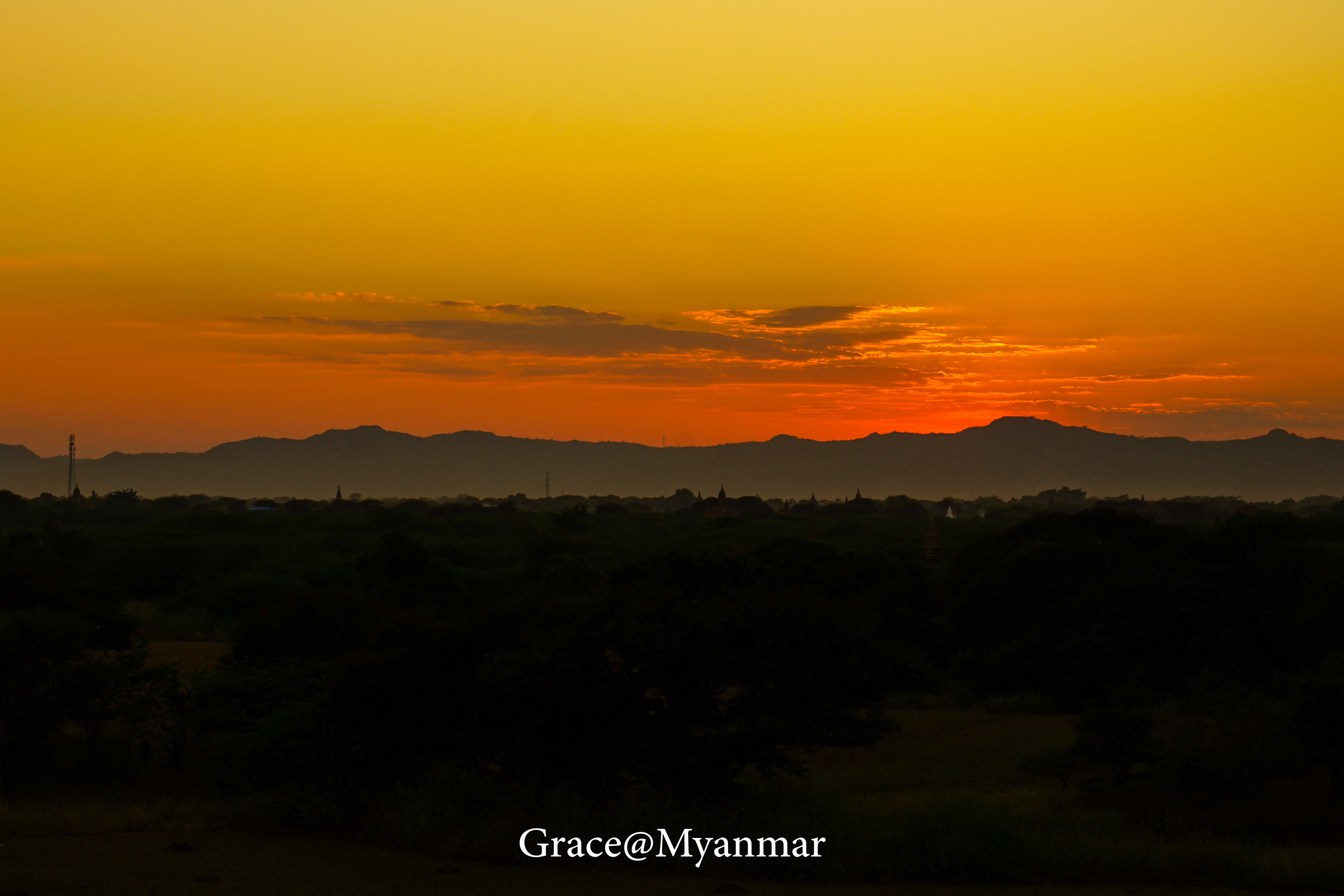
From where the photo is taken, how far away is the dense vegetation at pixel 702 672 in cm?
1831

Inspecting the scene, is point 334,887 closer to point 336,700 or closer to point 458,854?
point 458,854

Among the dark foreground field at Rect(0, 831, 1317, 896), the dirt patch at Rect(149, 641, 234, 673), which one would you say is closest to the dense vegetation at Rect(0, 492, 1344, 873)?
the dirt patch at Rect(149, 641, 234, 673)

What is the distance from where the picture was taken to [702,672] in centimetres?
1822

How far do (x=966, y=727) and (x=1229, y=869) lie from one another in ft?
55.8

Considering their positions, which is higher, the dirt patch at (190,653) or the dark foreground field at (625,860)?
the dark foreground field at (625,860)

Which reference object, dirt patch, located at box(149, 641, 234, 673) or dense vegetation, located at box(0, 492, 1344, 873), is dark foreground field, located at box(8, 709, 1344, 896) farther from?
dirt patch, located at box(149, 641, 234, 673)

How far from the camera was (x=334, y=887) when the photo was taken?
599 inches

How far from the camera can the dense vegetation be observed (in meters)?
18.3

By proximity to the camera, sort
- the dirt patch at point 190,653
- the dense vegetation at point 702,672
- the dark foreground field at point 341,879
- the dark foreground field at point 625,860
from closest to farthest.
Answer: the dark foreground field at point 341,879 → the dark foreground field at point 625,860 → the dense vegetation at point 702,672 → the dirt patch at point 190,653

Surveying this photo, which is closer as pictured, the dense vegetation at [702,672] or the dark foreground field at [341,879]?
the dark foreground field at [341,879]

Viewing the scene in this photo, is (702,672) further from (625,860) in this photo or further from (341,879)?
(341,879)

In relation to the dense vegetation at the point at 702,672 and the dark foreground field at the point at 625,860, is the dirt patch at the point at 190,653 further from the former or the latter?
the dark foreground field at the point at 625,860

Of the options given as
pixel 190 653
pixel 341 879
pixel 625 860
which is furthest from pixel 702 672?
pixel 190 653

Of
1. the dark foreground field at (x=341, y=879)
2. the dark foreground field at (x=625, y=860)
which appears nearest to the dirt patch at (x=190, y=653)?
the dark foreground field at (x=625, y=860)
